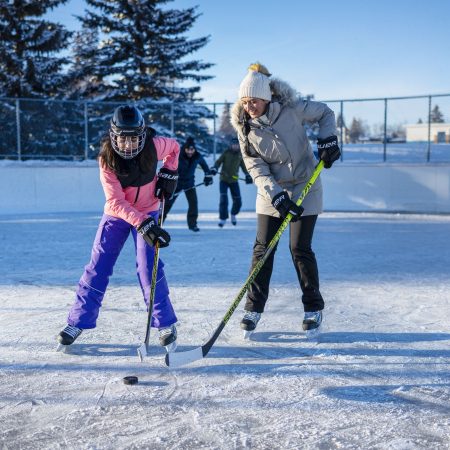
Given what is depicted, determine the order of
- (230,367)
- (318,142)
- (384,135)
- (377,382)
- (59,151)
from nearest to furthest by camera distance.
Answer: (377,382) → (230,367) → (318,142) → (384,135) → (59,151)

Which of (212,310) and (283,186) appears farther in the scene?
(212,310)

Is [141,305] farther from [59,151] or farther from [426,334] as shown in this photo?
[59,151]

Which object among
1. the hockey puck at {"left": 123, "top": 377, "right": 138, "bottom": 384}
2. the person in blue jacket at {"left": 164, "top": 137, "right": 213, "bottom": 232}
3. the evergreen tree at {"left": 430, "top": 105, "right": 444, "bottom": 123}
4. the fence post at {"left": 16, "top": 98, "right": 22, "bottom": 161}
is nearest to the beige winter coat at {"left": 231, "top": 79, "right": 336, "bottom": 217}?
the hockey puck at {"left": 123, "top": 377, "right": 138, "bottom": 384}

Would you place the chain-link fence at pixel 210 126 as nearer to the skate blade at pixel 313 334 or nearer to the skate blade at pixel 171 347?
the skate blade at pixel 313 334

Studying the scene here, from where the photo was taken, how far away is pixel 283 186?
3215mm

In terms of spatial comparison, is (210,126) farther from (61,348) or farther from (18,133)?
(61,348)

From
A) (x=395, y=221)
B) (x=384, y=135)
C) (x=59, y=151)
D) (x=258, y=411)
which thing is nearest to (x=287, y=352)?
(x=258, y=411)

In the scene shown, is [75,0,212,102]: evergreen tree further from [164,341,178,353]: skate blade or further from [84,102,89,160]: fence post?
[164,341,178,353]: skate blade

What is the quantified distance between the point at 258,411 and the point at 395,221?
816cm

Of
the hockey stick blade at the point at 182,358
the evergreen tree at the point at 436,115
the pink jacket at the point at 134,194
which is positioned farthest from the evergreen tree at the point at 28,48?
the hockey stick blade at the point at 182,358

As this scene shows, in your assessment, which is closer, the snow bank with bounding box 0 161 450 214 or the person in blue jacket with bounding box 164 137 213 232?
the person in blue jacket with bounding box 164 137 213 232

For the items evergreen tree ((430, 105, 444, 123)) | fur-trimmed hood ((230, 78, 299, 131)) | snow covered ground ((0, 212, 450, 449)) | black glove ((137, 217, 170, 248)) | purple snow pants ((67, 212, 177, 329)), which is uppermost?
evergreen tree ((430, 105, 444, 123))

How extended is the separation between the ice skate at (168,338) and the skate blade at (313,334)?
74cm

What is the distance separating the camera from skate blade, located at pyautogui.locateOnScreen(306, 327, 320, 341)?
3.10 m
